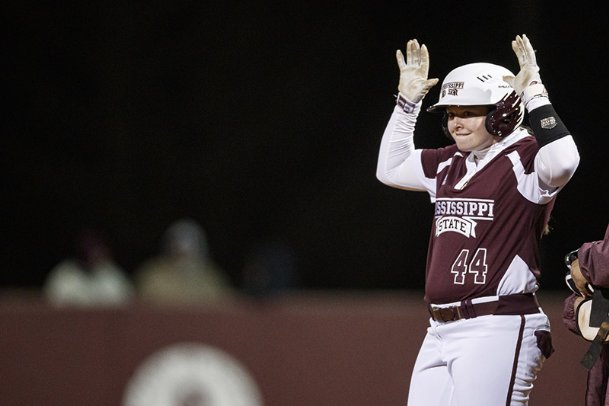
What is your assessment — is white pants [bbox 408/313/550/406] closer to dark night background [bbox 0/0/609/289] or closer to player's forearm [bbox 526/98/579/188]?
player's forearm [bbox 526/98/579/188]

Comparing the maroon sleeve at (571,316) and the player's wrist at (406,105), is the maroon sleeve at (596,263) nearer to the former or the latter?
the maroon sleeve at (571,316)

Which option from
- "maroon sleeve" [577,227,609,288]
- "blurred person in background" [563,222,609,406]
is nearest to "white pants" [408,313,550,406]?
"blurred person in background" [563,222,609,406]

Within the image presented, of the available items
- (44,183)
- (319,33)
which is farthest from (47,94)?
(319,33)

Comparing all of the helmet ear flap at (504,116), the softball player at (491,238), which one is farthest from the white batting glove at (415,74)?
the helmet ear flap at (504,116)

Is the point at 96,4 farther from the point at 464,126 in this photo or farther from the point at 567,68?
the point at 464,126

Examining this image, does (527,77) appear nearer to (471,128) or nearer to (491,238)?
(471,128)

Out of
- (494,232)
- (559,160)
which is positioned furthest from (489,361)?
(559,160)

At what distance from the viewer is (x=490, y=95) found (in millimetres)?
4328

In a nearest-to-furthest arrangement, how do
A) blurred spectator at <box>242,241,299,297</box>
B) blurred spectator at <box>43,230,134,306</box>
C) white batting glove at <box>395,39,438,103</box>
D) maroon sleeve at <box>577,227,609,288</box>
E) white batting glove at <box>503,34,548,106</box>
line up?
1. maroon sleeve at <box>577,227,609,288</box>
2. white batting glove at <box>503,34,548,106</box>
3. white batting glove at <box>395,39,438,103</box>
4. blurred spectator at <box>43,230,134,306</box>
5. blurred spectator at <box>242,241,299,297</box>

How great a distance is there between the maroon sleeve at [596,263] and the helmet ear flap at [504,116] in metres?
0.67

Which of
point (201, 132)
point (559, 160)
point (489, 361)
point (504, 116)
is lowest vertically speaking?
point (489, 361)

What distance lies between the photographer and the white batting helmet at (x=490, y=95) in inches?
170

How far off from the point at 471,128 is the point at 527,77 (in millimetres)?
327

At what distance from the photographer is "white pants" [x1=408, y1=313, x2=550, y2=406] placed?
415 centimetres
